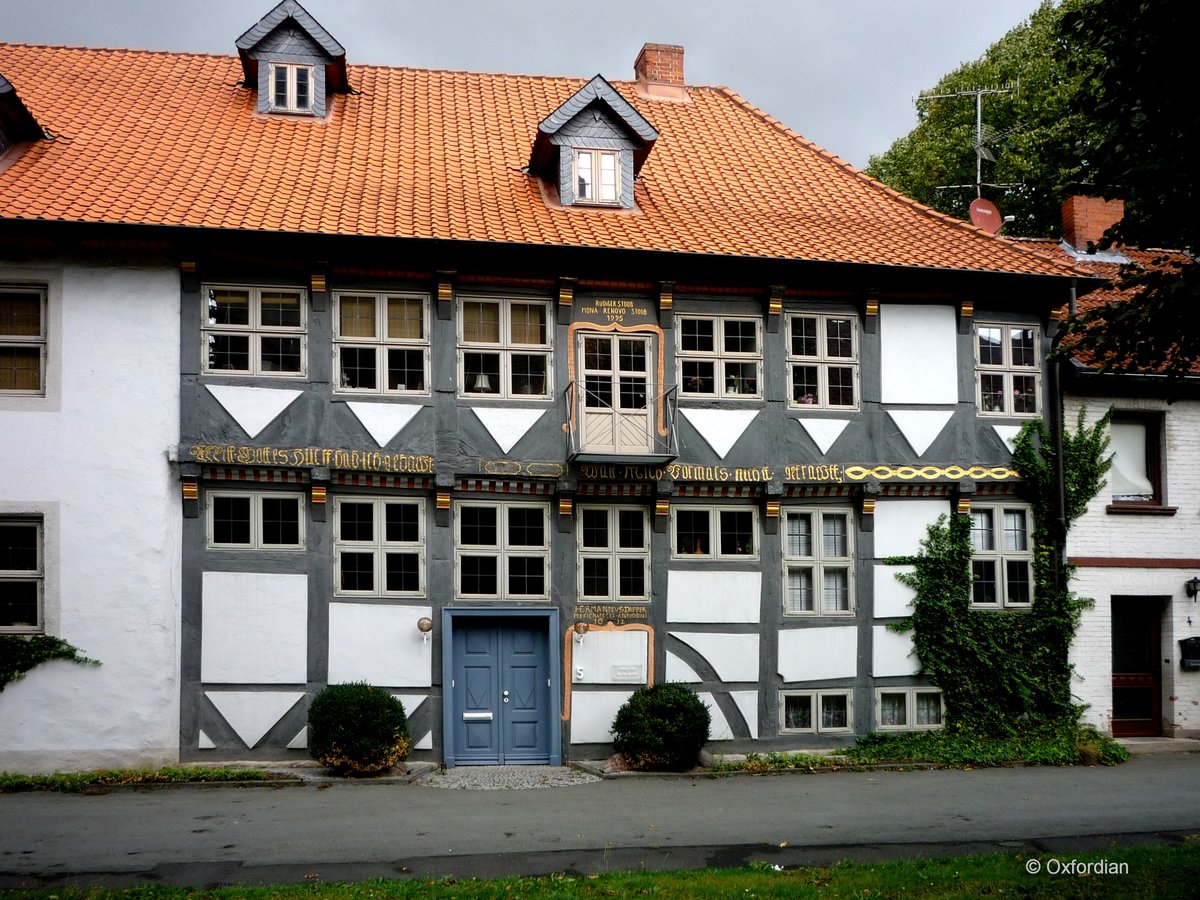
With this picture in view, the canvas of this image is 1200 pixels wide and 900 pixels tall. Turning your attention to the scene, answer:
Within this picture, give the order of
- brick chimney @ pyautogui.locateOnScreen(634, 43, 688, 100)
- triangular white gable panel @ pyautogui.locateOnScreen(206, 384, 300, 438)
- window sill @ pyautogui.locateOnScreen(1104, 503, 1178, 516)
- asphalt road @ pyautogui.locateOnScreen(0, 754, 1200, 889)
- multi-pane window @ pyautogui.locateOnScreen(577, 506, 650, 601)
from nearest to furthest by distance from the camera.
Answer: asphalt road @ pyautogui.locateOnScreen(0, 754, 1200, 889), triangular white gable panel @ pyautogui.locateOnScreen(206, 384, 300, 438), multi-pane window @ pyautogui.locateOnScreen(577, 506, 650, 601), window sill @ pyautogui.locateOnScreen(1104, 503, 1178, 516), brick chimney @ pyautogui.locateOnScreen(634, 43, 688, 100)

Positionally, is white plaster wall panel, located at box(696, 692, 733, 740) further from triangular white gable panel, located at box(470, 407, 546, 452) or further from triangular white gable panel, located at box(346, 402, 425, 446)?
triangular white gable panel, located at box(346, 402, 425, 446)

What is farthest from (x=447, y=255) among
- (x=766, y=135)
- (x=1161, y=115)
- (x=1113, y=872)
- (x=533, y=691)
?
(x=1113, y=872)

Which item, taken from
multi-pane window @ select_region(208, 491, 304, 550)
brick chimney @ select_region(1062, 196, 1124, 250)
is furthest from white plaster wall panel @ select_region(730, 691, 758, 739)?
brick chimney @ select_region(1062, 196, 1124, 250)

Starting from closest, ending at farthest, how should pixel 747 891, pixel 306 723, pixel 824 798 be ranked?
pixel 747 891, pixel 824 798, pixel 306 723

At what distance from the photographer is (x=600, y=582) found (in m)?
17.6

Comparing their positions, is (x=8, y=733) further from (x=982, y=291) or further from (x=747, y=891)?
(x=982, y=291)

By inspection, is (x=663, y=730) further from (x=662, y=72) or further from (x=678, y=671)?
(x=662, y=72)

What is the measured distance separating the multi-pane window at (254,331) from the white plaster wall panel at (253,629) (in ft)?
9.49

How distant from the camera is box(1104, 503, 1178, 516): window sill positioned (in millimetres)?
19000

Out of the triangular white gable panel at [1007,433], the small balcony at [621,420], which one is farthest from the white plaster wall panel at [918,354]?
the small balcony at [621,420]

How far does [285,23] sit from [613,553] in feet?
33.7

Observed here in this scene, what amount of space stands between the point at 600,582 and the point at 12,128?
10.8m

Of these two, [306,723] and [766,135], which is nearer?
[306,723]

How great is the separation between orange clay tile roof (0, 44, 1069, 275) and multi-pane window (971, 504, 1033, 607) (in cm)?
375
